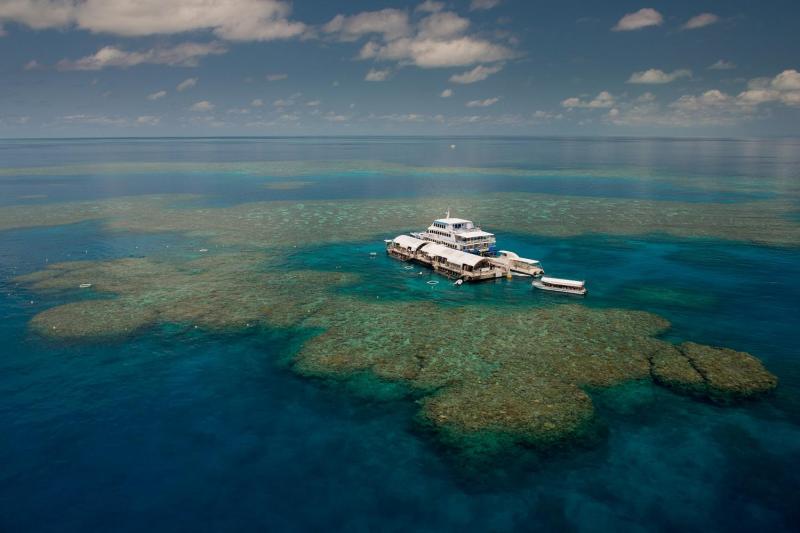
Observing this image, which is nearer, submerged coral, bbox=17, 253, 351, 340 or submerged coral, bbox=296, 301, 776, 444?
submerged coral, bbox=296, 301, 776, 444

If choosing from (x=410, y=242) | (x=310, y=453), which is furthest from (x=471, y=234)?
(x=310, y=453)

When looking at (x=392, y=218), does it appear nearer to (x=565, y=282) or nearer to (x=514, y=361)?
(x=565, y=282)

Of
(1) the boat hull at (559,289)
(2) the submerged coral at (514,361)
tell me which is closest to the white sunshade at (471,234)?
(1) the boat hull at (559,289)

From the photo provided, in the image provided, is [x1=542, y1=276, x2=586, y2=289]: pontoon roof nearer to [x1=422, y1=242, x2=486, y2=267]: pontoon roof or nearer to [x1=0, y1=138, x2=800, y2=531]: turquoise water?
[x1=422, y1=242, x2=486, y2=267]: pontoon roof

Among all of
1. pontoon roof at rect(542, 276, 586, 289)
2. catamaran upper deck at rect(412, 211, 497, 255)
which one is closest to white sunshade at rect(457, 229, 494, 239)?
catamaran upper deck at rect(412, 211, 497, 255)

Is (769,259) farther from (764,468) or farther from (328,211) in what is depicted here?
(328,211)
